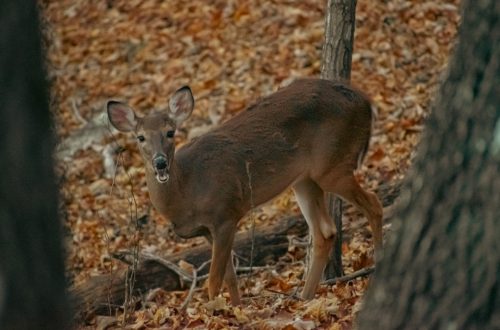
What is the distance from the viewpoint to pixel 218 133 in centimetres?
949

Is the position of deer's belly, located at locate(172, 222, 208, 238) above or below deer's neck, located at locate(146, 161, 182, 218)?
below

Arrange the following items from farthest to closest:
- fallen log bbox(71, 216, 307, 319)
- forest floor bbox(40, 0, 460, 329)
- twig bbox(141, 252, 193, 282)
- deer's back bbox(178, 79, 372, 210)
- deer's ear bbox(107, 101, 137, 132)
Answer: forest floor bbox(40, 0, 460, 329), twig bbox(141, 252, 193, 282), fallen log bbox(71, 216, 307, 319), deer's ear bbox(107, 101, 137, 132), deer's back bbox(178, 79, 372, 210)

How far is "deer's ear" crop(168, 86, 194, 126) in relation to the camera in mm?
9500

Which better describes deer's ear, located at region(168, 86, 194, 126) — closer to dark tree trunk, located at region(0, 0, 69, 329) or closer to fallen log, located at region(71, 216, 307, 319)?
fallen log, located at region(71, 216, 307, 319)

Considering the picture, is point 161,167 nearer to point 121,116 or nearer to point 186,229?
point 186,229

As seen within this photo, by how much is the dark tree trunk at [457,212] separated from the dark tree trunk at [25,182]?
1065 mm

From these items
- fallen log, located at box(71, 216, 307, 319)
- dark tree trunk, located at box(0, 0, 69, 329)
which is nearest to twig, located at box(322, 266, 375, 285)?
fallen log, located at box(71, 216, 307, 319)

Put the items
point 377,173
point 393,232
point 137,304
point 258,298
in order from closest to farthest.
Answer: point 393,232
point 258,298
point 137,304
point 377,173

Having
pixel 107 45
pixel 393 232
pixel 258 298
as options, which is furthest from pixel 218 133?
pixel 107 45

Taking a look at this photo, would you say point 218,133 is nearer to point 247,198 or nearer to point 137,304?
point 247,198

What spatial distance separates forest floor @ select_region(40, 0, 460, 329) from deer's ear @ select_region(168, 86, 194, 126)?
149 centimetres

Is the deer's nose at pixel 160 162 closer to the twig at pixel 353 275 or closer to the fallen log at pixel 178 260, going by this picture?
the fallen log at pixel 178 260

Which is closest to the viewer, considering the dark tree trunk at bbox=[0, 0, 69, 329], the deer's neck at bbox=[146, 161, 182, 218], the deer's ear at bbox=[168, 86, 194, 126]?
the dark tree trunk at bbox=[0, 0, 69, 329]

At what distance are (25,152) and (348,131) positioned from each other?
18.7 ft
